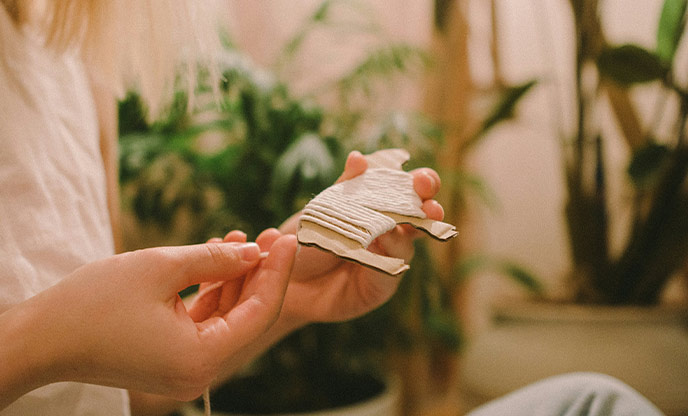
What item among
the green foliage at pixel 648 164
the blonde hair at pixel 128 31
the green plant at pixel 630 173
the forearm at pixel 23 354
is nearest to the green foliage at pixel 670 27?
the green plant at pixel 630 173

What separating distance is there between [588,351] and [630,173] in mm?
367

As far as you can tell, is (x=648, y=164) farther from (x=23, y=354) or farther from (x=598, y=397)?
(x=23, y=354)

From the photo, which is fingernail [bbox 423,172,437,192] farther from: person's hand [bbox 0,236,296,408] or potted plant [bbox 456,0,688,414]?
potted plant [bbox 456,0,688,414]

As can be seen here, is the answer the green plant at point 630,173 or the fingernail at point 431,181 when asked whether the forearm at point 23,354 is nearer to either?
the fingernail at point 431,181

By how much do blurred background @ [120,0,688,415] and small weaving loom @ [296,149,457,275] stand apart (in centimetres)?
30

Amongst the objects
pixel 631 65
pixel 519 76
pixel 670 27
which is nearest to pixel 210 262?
pixel 631 65

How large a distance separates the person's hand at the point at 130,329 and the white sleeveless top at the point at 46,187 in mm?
135

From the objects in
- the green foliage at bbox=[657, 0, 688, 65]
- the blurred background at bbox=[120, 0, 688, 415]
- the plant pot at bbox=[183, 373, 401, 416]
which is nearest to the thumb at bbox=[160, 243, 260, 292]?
the blurred background at bbox=[120, 0, 688, 415]

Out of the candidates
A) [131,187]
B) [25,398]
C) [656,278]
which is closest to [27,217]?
[25,398]

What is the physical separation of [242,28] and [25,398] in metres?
1.39

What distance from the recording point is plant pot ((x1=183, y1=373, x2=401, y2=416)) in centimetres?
110

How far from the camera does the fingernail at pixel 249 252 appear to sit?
1.39 ft

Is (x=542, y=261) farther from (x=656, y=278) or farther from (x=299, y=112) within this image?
(x=299, y=112)

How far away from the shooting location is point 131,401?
612 millimetres
